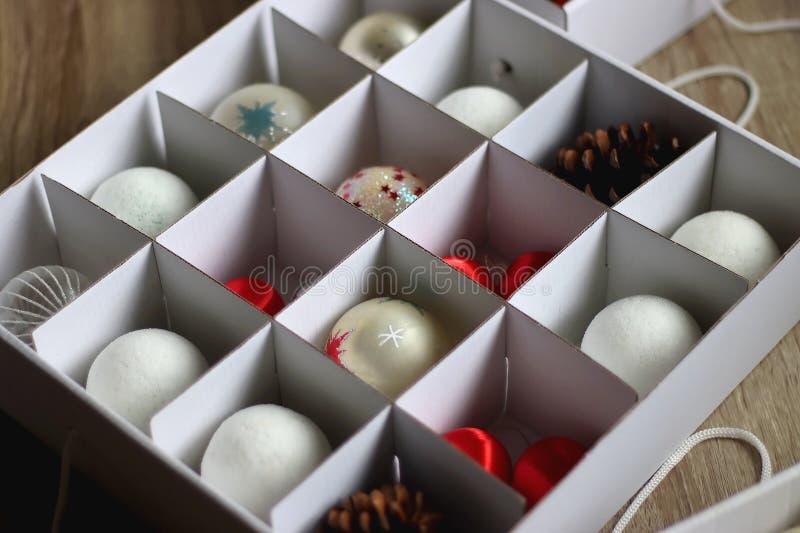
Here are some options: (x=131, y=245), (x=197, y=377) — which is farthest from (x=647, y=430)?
(x=131, y=245)

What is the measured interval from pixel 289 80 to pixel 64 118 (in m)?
0.32

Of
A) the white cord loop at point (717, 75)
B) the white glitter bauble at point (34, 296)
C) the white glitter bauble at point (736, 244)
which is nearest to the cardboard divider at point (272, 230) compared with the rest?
the white glitter bauble at point (34, 296)

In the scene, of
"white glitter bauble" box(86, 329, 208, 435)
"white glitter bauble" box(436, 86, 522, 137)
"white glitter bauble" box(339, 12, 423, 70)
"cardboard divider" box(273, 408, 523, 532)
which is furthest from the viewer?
"white glitter bauble" box(339, 12, 423, 70)

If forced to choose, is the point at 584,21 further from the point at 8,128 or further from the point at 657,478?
the point at 8,128

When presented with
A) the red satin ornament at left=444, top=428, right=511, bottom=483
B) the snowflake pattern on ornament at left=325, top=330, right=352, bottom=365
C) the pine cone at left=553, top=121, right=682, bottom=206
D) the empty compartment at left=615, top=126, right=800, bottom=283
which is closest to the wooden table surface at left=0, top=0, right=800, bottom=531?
the empty compartment at left=615, top=126, right=800, bottom=283

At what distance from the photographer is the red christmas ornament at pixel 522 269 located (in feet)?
4.30

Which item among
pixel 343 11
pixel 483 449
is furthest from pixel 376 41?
pixel 483 449

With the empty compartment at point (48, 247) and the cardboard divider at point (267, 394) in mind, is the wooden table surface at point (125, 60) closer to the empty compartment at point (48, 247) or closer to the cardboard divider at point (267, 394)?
the empty compartment at point (48, 247)

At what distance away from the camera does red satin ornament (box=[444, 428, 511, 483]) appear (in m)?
1.13

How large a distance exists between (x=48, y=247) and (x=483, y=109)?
54 cm

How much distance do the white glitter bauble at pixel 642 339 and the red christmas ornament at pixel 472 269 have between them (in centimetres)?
15

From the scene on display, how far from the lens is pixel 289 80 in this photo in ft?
5.14

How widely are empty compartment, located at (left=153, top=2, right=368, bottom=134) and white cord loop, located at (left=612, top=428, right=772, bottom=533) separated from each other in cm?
58

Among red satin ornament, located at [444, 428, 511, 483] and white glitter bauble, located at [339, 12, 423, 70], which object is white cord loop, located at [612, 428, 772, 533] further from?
white glitter bauble, located at [339, 12, 423, 70]
